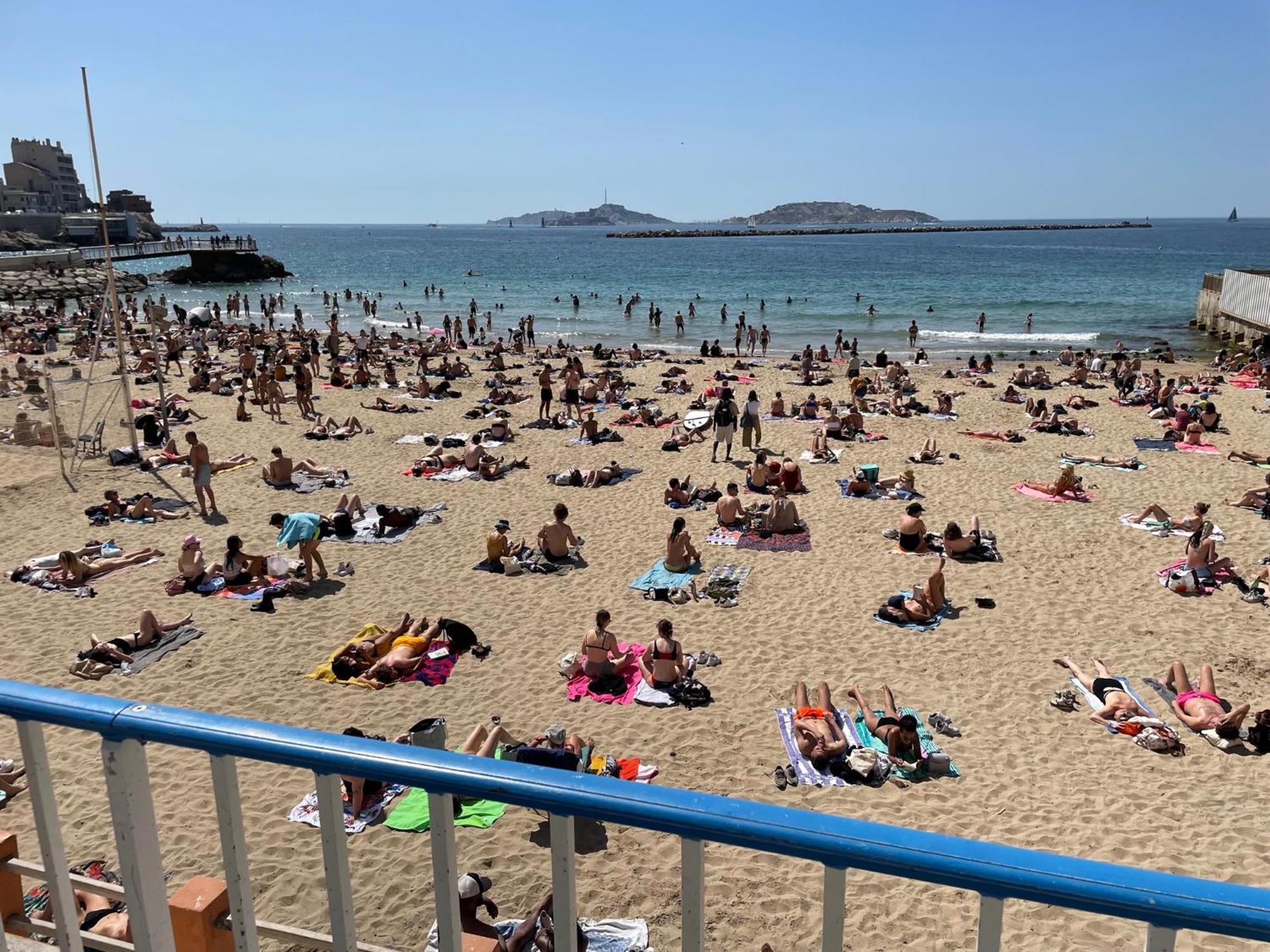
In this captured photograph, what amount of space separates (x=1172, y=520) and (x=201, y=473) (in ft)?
45.9

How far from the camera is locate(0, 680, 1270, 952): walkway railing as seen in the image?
117 cm

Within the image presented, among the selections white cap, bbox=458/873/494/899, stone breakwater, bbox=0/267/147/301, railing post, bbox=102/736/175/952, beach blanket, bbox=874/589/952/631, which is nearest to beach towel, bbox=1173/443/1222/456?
beach blanket, bbox=874/589/952/631

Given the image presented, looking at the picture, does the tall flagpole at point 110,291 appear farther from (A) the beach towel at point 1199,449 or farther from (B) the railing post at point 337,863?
(A) the beach towel at point 1199,449

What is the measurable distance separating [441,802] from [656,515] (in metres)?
→ 11.7

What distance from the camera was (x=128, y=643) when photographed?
8.83 metres

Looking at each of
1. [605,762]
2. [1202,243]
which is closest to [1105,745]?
[605,762]

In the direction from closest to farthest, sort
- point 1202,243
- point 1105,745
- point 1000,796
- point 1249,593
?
point 1000,796 → point 1105,745 → point 1249,593 → point 1202,243

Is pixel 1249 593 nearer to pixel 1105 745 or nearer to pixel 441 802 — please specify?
pixel 1105 745

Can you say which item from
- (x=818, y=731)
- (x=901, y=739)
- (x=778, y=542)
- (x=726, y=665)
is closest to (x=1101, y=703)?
(x=901, y=739)

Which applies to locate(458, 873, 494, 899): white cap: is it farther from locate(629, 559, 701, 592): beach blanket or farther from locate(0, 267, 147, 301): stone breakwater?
locate(0, 267, 147, 301): stone breakwater

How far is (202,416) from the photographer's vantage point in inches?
771

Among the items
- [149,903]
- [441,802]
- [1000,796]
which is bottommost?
[1000,796]

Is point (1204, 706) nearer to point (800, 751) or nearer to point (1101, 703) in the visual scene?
point (1101, 703)

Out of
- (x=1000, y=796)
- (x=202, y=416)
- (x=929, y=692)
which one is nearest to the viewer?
(x=1000, y=796)
